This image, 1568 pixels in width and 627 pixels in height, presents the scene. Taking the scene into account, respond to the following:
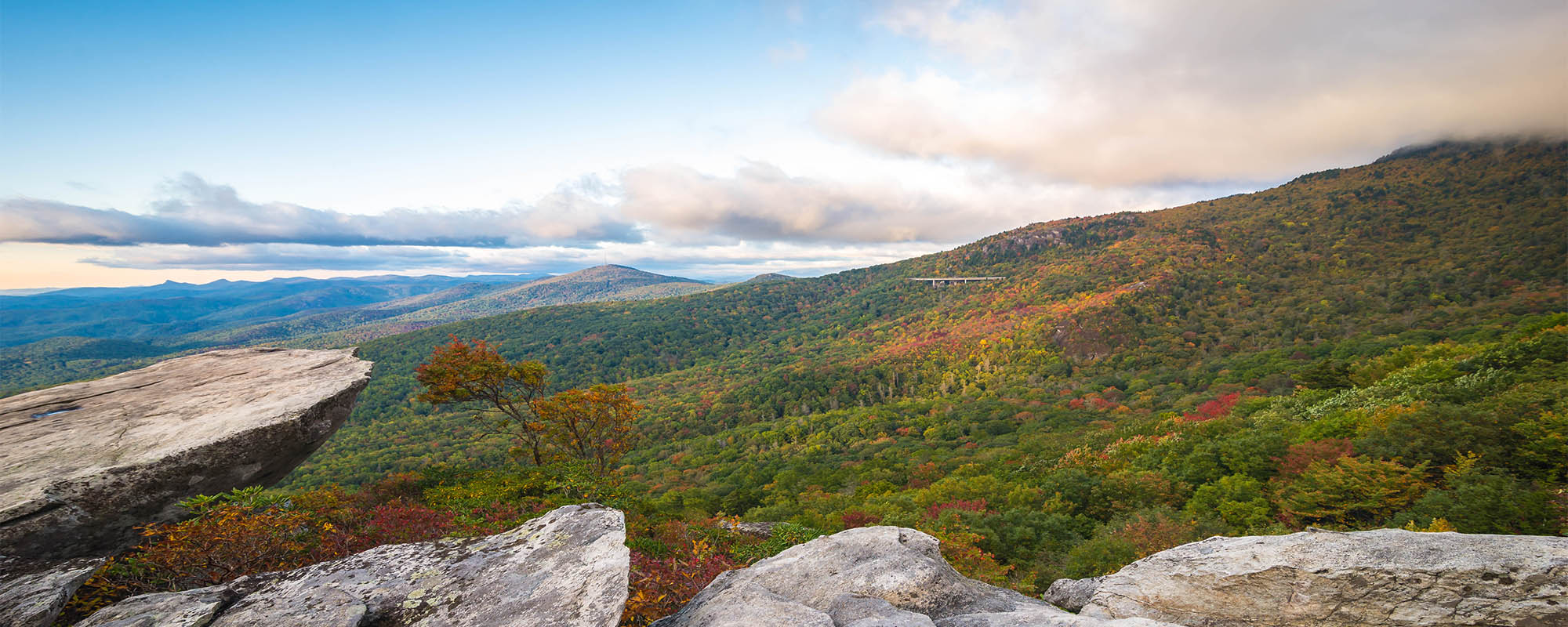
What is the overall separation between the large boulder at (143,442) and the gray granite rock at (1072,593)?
16462 millimetres

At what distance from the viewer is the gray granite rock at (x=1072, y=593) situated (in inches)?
374

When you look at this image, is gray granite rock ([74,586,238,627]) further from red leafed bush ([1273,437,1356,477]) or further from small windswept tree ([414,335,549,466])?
red leafed bush ([1273,437,1356,477])

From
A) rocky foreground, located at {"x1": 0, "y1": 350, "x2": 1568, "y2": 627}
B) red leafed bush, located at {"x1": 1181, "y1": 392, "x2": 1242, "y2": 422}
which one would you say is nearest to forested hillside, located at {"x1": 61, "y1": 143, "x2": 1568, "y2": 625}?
red leafed bush, located at {"x1": 1181, "y1": 392, "x2": 1242, "y2": 422}

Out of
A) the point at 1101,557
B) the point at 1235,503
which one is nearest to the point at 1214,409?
the point at 1235,503

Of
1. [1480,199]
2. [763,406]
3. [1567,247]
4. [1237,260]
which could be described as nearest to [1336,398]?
[763,406]

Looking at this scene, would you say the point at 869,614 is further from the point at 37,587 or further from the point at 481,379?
the point at 481,379

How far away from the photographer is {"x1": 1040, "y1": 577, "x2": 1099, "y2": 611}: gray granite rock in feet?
31.1

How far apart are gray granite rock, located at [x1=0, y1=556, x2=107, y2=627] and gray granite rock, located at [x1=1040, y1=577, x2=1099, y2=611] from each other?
48.5ft

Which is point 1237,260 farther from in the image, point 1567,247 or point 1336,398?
point 1336,398

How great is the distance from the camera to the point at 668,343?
188875mm

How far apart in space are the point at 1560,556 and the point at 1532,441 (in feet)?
65.4

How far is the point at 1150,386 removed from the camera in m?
75.3

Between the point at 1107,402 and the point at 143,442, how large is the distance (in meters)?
84.8

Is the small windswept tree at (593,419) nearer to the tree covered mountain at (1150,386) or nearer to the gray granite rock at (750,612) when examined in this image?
the tree covered mountain at (1150,386)
